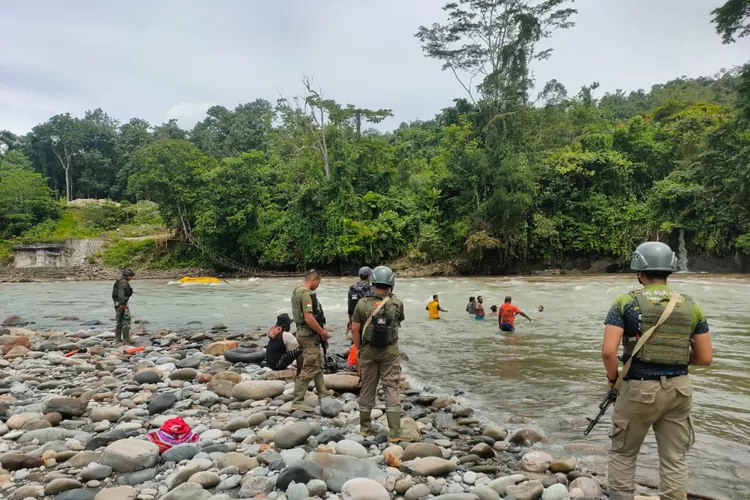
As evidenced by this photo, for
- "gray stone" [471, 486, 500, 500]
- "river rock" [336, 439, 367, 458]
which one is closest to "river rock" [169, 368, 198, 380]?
"river rock" [336, 439, 367, 458]

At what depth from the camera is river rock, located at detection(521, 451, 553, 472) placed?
4555mm

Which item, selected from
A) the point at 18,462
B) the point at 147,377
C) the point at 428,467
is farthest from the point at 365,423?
the point at 147,377

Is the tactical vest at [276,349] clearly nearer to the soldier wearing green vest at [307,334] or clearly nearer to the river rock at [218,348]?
the soldier wearing green vest at [307,334]

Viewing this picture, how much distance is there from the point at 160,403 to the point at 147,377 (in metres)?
1.48

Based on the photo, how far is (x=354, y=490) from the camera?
147 inches

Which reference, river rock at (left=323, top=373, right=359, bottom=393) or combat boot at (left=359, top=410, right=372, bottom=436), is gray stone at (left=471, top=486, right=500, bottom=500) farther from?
river rock at (left=323, top=373, right=359, bottom=393)

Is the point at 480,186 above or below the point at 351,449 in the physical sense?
above

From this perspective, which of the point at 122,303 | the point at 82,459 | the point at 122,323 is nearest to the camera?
the point at 82,459

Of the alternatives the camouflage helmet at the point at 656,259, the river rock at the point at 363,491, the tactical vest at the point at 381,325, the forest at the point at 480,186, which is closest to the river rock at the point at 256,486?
the river rock at the point at 363,491

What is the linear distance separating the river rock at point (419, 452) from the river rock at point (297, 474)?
3.15 feet

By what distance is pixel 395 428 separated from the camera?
5.08 meters

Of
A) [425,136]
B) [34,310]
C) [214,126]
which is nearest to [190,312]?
[34,310]

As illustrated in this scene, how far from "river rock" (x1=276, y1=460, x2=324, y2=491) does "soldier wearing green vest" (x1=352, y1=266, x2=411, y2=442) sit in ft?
4.09

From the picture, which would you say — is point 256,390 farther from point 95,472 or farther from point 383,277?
point 383,277
